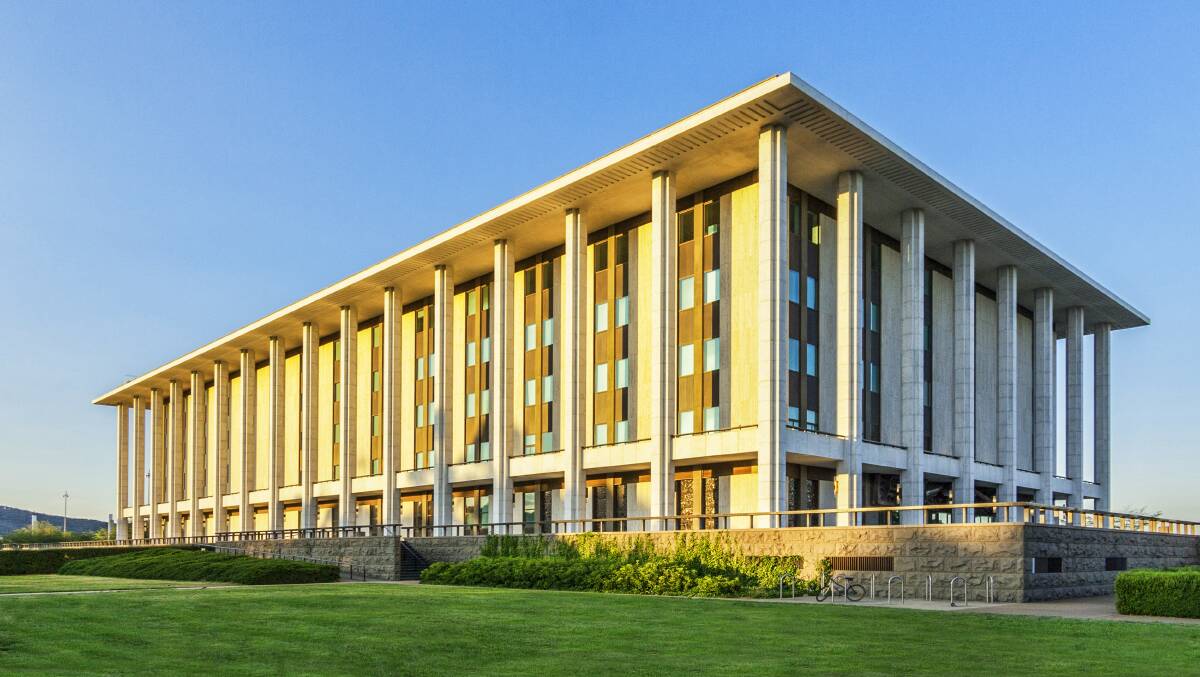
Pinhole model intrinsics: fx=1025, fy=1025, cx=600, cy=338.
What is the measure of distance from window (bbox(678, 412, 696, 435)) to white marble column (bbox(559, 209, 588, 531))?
4.81 meters

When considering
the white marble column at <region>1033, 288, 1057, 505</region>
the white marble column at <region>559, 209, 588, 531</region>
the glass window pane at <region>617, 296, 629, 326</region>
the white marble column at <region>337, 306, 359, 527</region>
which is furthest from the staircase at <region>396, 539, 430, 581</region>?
the white marble column at <region>1033, 288, 1057, 505</region>

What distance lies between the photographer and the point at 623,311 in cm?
5075

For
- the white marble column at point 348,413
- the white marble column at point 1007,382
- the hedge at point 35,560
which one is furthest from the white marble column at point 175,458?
the white marble column at point 1007,382

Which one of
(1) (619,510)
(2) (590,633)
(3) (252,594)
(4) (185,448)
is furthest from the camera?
(4) (185,448)

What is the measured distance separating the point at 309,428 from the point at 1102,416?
5322 centimetres

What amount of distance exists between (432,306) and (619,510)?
22819 mm

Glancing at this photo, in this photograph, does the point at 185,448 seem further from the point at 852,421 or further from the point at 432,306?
the point at 852,421

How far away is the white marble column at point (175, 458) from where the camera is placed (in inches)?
3794

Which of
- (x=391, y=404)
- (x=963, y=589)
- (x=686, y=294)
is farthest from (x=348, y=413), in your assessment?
(x=963, y=589)

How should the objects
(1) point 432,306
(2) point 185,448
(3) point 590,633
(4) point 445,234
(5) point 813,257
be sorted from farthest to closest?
(2) point 185,448
(1) point 432,306
(4) point 445,234
(5) point 813,257
(3) point 590,633

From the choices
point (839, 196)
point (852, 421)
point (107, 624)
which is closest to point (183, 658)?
point (107, 624)

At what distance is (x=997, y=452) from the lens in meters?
56.4

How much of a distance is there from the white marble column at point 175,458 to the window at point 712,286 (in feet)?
221

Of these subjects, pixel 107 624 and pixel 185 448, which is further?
pixel 185 448
